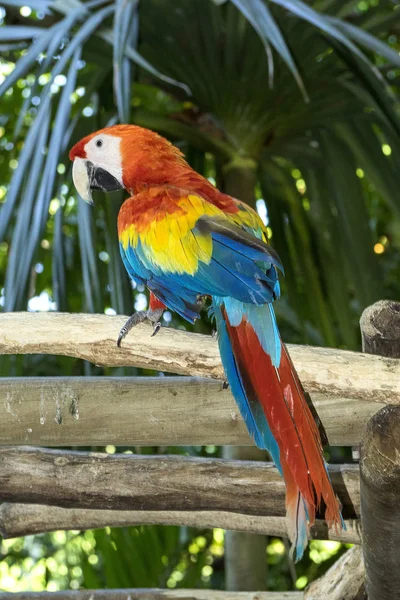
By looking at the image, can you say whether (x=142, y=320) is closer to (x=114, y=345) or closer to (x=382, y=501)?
(x=114, y=345)

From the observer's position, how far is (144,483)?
3.51 feet

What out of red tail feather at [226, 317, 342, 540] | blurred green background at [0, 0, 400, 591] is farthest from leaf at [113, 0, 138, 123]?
red tail feather at [226, 317, 342, 540]

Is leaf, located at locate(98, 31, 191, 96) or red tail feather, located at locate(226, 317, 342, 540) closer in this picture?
red tail feather, located at locate(226, 317, 342, 540)

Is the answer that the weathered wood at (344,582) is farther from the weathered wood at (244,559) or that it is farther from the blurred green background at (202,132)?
the blurred green background at (202,132)

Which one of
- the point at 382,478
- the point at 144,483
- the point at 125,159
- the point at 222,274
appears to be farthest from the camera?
the point at 125,159

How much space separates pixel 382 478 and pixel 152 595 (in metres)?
0.60

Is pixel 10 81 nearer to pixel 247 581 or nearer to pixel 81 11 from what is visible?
pixel 81 11

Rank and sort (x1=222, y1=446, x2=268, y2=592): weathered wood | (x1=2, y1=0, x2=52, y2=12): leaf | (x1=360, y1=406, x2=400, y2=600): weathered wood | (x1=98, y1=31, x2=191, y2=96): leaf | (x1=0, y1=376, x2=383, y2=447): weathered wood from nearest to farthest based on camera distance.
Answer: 1. (x1=360, y1=406, x2=400, y2=600): weathered wood
2. (x1=0, y1=376, x2=383, y2=447): weathered wood
3. (x1=98, y1=31, x2=191, y2=96): leaf
4. (x1=2, y1=0, x2=52, y2=12): leaf
5. (x1=222, y1=446, x2=268, y2=592): weathered wood

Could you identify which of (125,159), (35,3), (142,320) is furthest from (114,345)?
(35,3)

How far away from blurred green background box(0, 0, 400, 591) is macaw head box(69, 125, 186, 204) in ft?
0.14

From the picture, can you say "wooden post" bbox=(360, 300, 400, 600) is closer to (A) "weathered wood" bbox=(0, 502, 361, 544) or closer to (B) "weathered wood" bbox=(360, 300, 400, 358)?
(B) "weathered wood" bbox=(360, 300, 400, 358)

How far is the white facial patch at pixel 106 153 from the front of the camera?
1.23 metres

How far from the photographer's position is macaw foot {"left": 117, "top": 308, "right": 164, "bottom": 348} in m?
0.86

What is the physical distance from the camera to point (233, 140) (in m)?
1.55
